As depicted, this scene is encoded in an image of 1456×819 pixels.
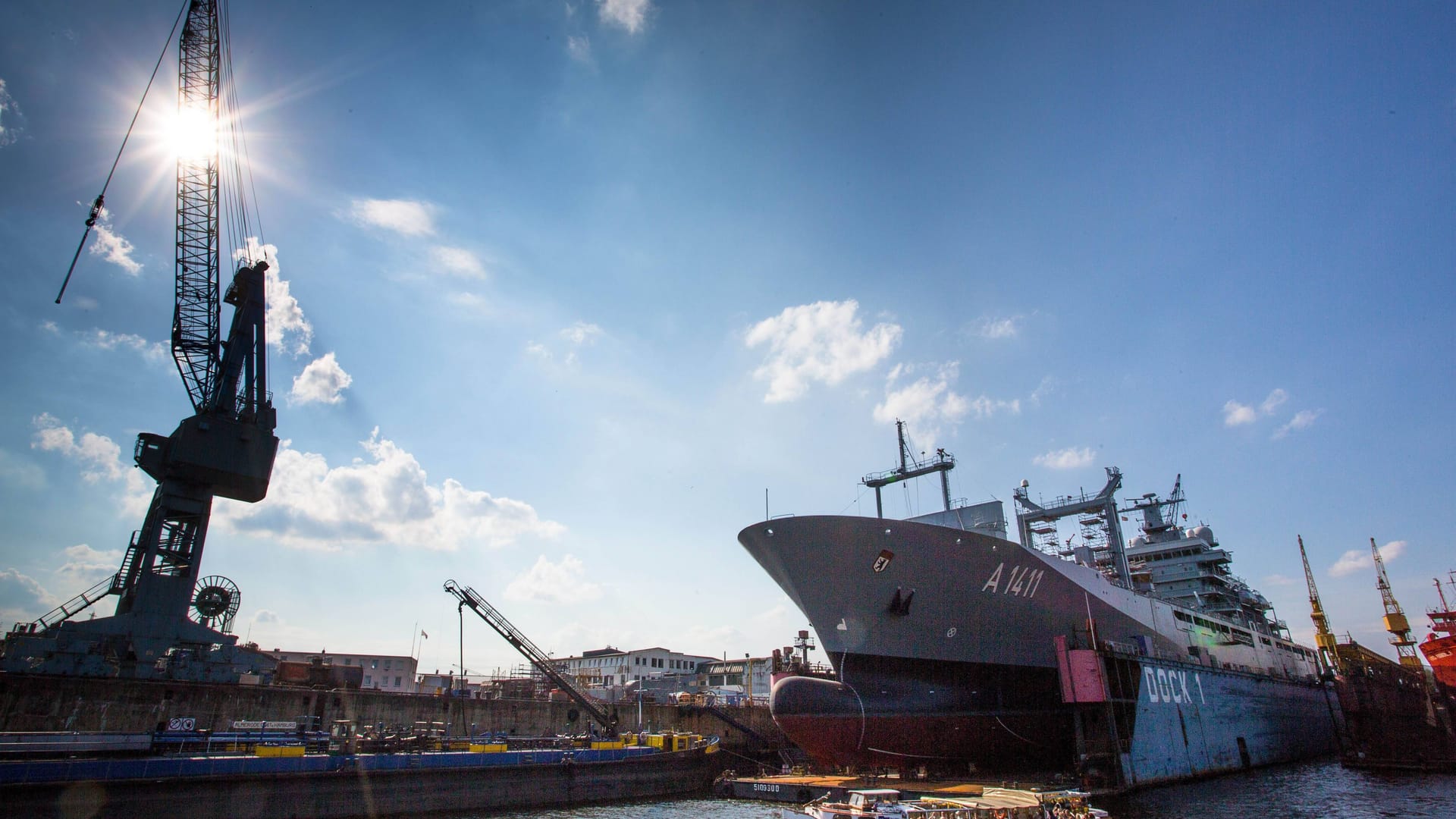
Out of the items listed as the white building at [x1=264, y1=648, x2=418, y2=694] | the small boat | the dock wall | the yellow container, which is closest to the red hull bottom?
the small boat

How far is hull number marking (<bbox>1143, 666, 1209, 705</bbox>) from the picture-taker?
83.5ft

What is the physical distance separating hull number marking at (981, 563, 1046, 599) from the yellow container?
22613 millimetres

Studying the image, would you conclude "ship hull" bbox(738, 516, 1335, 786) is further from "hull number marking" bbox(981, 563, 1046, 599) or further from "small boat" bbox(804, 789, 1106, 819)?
"small boat" bbox(804, 789, 1106, 819)

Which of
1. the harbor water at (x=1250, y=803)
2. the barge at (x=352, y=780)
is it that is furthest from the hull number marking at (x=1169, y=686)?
the barge at (x=352, y=780)

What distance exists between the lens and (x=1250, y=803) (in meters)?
22.3

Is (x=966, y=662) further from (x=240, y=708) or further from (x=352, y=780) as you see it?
(x=240, y=708)

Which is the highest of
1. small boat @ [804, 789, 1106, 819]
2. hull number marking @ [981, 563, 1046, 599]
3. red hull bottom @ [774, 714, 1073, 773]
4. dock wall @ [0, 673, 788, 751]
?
hull number marking @ [981, 563, 1046, 599]

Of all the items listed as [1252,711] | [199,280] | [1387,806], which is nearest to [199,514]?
[199,280]

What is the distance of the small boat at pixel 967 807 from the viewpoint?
1644 centimetres

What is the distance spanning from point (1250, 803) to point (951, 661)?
33.7ft

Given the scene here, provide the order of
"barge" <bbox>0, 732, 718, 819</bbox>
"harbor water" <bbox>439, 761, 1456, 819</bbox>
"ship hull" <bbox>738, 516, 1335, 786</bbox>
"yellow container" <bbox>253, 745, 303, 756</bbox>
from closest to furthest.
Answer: "barge" <bbox>0, 732, 718, 819</bbox>
"harbor water" <bbox>439, 761, 1456, 819</bbox>
"yellow container" <bbox>253, 745, 303, 756</bbox>
"ship hull" <bbox>738, 516, 1335, 786</bbox>

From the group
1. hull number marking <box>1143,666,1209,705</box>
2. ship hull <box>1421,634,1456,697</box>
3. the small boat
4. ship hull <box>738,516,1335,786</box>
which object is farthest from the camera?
ship hull <box>1421,634,1456,697</box>

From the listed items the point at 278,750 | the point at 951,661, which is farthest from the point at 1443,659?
the point at 278,750

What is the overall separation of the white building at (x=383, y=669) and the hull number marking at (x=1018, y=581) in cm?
4626
